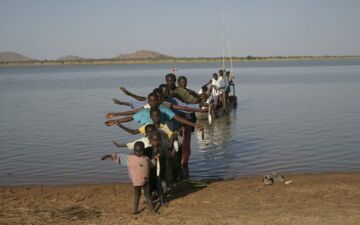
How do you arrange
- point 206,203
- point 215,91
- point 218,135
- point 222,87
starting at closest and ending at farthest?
point 206,203, point 218,135, point 215,91, point 222,87

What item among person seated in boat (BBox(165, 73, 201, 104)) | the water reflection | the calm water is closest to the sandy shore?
the calm water

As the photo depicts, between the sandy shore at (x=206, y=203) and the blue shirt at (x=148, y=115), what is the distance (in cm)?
128

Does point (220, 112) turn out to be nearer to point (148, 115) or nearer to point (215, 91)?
point (215, 91)

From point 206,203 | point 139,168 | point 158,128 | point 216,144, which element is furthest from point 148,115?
point 216,144

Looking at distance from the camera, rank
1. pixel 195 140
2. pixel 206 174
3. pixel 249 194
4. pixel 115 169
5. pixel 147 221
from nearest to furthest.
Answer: pixel 147 221
pixel 249 194
pixel 206 174
pixel 115 169
pixel 195 140

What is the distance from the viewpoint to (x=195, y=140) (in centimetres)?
1462

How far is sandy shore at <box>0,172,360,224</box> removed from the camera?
6703 millimetres

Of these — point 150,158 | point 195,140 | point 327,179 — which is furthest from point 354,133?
point 150,158

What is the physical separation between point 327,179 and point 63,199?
194 inches

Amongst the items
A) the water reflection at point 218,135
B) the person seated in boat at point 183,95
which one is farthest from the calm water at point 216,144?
the person seated in boat at point 183,95

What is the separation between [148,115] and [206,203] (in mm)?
1648

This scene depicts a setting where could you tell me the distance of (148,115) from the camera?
7.77 m

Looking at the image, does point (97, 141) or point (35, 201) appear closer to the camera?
point (35, 201)

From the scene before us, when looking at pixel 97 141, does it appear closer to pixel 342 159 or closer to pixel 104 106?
pixel 342 159
